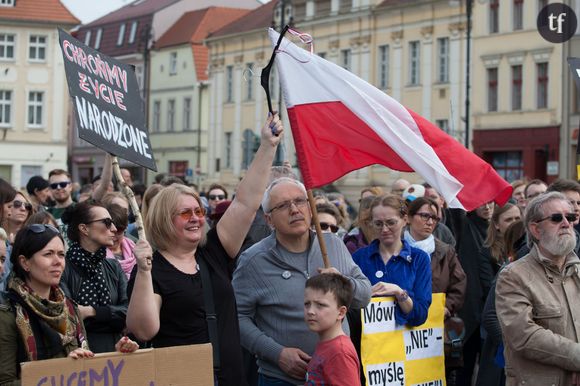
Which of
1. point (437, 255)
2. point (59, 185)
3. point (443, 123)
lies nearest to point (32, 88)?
point (443, 123)

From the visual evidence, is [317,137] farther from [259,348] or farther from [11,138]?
[11,138]

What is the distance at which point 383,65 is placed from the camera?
57562mm

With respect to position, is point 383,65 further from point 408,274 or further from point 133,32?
point 408,274

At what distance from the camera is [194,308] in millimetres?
6500

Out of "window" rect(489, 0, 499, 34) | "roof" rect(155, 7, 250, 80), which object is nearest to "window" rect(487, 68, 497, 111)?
"window" rect(489, 0, 499, 34)

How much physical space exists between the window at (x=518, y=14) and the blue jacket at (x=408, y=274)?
43.6 meters

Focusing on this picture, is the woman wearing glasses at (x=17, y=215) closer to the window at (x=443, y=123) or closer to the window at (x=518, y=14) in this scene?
the window at (x=518, y=14)

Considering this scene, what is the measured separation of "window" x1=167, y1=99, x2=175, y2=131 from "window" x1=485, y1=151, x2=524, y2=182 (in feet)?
87.7

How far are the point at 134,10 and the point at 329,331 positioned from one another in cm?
7881

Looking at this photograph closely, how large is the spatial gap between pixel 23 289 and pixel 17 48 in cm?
6123

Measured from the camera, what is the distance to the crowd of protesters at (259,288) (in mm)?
6453

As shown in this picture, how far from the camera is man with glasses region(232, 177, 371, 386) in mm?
7293

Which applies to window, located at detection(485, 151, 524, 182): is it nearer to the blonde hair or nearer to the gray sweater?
the gray sweater
